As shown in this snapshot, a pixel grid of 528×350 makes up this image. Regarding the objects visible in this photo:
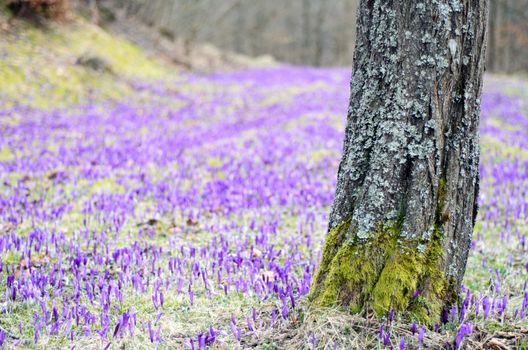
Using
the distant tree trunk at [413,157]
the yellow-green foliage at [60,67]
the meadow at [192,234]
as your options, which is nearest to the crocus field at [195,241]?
the meadow at [192,234]

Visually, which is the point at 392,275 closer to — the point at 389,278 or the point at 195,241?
the point at 389,278

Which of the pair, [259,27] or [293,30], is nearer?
[259,27]

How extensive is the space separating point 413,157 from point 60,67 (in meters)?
16.1

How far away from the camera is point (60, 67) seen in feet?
54.1

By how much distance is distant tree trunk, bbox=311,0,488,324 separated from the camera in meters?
3.06

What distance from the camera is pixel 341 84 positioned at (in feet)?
81.2

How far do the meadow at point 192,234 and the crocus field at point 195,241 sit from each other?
0.02m

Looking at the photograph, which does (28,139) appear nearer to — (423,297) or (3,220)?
(3,220)

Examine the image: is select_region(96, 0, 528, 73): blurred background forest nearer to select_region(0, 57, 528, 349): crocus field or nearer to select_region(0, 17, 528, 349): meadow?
select_region(0, 17, 528, 349): meadow

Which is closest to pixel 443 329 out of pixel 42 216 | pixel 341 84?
pixel 42 216

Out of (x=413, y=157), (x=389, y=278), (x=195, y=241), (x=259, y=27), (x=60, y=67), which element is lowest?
(x=195, y=241)

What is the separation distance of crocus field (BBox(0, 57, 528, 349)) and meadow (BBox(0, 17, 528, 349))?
2 centimetres

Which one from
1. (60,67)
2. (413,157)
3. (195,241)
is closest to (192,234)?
(195,241)

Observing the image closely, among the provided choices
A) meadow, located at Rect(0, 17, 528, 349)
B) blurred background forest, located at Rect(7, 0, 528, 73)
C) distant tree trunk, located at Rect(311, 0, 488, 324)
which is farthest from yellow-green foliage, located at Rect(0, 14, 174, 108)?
distant tree trunk, located at Rect(311, 0, 488, 324)
